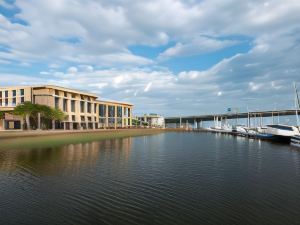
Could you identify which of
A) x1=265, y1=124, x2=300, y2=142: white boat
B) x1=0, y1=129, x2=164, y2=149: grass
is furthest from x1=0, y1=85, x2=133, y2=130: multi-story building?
x1=265, y1=124, x2=300, y2=142: white boat

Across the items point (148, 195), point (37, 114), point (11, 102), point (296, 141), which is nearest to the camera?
point (148, 195)

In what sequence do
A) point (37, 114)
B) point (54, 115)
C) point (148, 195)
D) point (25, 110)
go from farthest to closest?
point (54, 115), point (37, 114), point (25, 110), point (148, 195)

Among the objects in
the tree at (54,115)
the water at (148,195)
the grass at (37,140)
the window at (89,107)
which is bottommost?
the water at (148,195)

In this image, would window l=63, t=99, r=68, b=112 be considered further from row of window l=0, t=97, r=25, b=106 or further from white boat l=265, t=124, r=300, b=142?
white boat l=265, t=124, r=300, b=142

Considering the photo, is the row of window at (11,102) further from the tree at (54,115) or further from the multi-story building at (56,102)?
the tree at (54,115)

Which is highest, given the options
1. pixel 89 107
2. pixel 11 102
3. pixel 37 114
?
pixel 11 102

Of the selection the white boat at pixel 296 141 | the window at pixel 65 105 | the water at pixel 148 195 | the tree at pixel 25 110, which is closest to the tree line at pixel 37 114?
the tree at pixel 25 110

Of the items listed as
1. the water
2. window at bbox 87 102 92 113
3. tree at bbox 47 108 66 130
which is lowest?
the water

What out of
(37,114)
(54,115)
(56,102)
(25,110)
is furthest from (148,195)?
(56,102)

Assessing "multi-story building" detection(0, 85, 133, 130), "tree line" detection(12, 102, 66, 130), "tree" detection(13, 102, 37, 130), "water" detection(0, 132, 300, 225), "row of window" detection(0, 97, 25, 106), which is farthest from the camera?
"row of window" detection(0, 97, 25, 106)

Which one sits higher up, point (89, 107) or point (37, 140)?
point (89, 107)

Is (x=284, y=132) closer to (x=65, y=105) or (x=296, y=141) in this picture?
(x=296, y=141)

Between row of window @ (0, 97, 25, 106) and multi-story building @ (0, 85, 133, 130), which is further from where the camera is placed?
row of window @ (0, 97, 25, 106)

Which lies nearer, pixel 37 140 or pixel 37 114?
pixel 37 140
